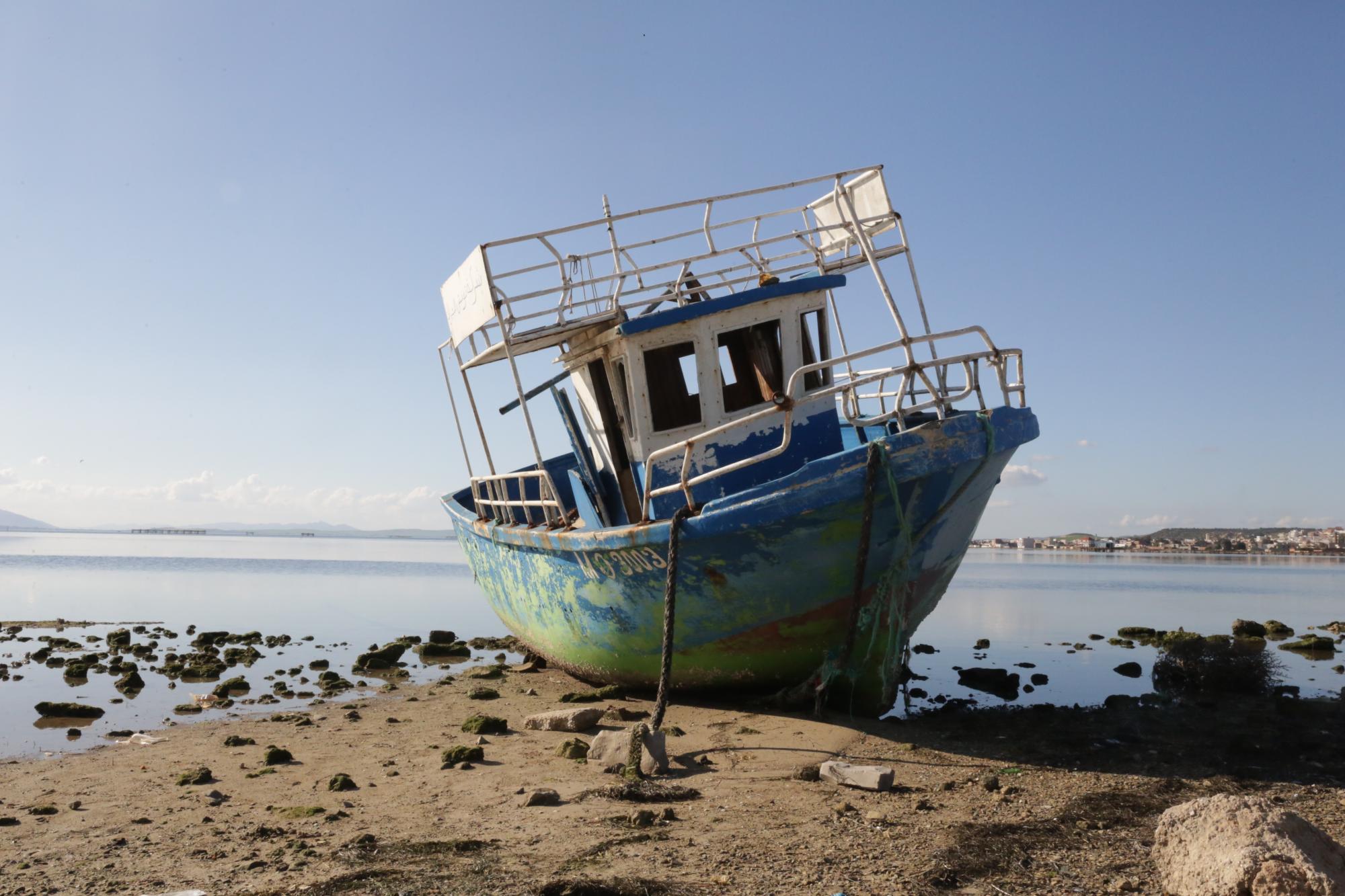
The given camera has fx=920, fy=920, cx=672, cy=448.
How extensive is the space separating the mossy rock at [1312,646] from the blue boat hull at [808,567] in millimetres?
7824

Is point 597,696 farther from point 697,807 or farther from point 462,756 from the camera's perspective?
point 697,807

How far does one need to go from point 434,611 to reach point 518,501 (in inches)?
475

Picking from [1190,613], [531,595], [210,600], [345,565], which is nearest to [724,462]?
[531,595]

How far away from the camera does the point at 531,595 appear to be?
422 inches

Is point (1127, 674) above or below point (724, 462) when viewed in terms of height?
below

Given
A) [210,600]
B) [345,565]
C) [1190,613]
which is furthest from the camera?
[345,565]

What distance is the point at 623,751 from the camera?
20.7ft

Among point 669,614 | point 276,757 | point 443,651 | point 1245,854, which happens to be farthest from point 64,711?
point 1245,854

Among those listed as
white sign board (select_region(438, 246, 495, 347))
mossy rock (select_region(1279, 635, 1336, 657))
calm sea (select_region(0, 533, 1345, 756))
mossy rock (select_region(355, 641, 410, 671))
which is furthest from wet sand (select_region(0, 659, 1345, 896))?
mossy rock (select_region(1279, 635, 1336, 657))

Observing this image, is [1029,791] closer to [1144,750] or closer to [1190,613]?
[1144,750]

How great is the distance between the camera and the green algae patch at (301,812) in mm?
5336

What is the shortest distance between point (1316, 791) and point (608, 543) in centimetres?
534

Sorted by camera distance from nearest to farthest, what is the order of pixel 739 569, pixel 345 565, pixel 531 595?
pixel 739 569 < pixel 531 595 < pixel 345 565

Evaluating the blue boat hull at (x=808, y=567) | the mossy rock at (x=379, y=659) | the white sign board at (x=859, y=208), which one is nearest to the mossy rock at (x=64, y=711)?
the mossy rock at (x=379, y=659)
